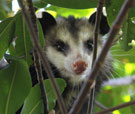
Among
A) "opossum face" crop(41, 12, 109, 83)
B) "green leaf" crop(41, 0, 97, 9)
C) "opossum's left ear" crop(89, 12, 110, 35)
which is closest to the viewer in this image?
"green leaf" crop(41, 0, 97, 9)

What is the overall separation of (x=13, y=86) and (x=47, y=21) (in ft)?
3.44

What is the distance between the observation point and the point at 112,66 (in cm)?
271

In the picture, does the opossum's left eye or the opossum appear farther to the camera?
the opossum's left eye

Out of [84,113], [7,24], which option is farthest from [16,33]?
[84,113]

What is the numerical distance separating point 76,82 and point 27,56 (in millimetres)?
832

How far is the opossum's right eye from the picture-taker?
231 centimetres

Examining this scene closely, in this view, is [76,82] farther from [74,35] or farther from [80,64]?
[80,64]

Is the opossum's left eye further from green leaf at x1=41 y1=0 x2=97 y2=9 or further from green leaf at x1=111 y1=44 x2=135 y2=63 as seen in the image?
green leaf at x1=41 y1=0 x2=97 y2=9

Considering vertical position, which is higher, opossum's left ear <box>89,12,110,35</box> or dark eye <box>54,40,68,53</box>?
opossum's left ear <box>89,12,110,35</box>

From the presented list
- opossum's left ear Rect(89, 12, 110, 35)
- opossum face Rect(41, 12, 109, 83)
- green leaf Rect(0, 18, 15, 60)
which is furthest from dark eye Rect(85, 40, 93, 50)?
green leaf Rect(0, 18, 15, 60)

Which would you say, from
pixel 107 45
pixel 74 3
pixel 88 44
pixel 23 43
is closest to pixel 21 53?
pixel 23 43

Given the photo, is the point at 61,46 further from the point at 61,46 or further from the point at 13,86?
the point at 13,86

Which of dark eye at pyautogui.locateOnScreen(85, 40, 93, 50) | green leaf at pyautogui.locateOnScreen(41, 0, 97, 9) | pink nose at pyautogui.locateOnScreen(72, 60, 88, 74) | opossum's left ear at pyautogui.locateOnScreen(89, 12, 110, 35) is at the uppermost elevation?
green leaf at pyautogui.locateOnScreen(41, 0, 97, 9)

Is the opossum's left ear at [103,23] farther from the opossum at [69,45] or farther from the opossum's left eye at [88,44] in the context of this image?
the opossum's left eye at [88,44]
